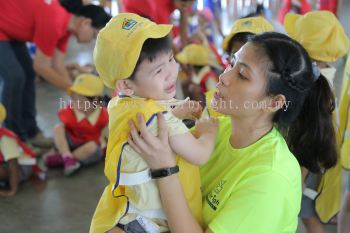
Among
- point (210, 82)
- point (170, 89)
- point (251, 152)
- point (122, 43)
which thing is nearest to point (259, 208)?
point (251, 152)

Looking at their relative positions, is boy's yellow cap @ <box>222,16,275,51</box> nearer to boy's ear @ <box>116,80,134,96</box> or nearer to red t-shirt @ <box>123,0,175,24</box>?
boy's ear @ <box>116,80,134,96</box>

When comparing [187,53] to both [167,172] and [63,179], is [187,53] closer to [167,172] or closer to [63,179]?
[63,179]

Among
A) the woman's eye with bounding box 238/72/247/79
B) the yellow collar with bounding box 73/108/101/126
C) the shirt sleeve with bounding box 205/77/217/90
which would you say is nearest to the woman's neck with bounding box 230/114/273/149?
the woman's eye with bounding box 238/72/247/79

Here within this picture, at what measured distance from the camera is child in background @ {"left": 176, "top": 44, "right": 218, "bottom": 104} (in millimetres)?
3691

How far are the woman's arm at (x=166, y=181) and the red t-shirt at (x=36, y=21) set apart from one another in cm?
209

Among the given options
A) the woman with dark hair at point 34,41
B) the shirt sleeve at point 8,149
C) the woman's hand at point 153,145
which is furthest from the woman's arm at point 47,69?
the woman's hand at point 153,145

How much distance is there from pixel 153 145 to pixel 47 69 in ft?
7.40

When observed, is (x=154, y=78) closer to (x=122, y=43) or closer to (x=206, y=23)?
(x=122, y=43)

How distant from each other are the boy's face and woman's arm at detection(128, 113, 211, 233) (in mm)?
119

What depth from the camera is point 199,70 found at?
3.85 m

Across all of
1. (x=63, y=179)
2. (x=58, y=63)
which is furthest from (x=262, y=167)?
(x=58, y=63)

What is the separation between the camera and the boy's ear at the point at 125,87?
1.31 m

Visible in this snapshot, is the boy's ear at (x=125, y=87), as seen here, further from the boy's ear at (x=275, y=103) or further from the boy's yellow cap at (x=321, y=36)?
the boy's yellow cap at (x=321, y=36)

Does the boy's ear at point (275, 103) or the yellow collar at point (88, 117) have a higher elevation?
the boy's ear at point (275, 103)
